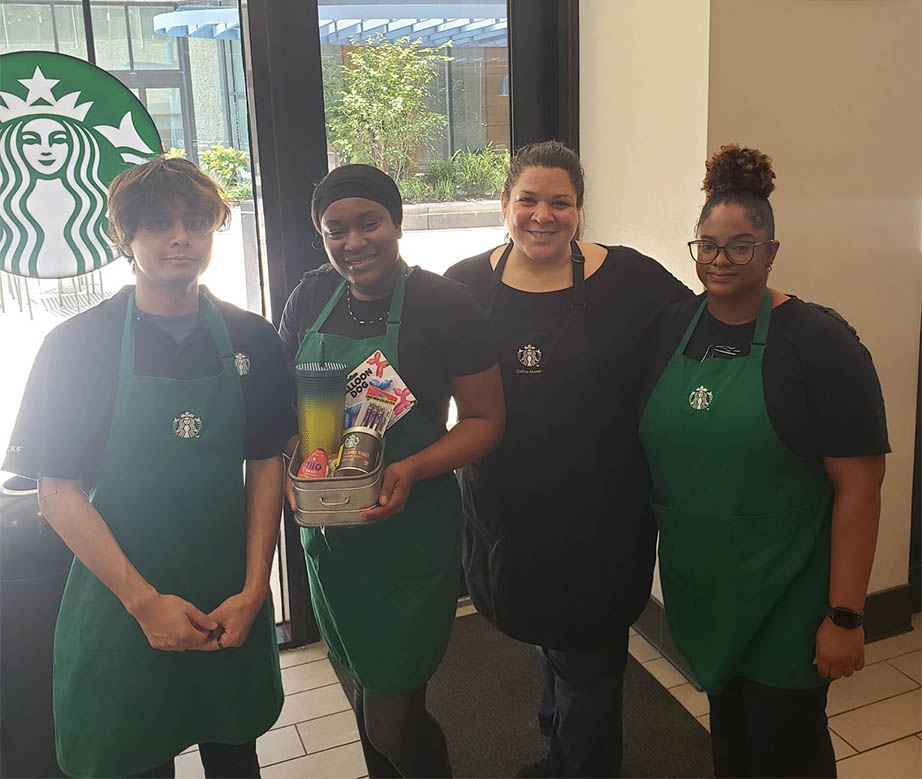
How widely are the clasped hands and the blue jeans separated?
0.74 metres

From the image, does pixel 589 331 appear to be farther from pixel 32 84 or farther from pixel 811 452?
pixel 32 84

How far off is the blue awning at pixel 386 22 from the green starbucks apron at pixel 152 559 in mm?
1286

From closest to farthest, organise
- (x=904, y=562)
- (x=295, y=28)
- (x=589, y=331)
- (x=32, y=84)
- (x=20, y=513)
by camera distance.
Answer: (x=589, y=331) → (x=20, y=513) → (x=32, y=84) → (x=295, y=28) → (x=904, y=562)

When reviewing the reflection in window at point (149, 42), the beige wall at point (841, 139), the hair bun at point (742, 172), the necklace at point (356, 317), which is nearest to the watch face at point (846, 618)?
the hair bun at point (742, 172)

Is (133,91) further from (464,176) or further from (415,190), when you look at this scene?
(464,176)

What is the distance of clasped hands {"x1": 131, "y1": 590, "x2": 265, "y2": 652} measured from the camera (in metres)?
1.44

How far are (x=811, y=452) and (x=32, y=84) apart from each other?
7.01ft

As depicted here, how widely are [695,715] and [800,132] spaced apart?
1.67 metres

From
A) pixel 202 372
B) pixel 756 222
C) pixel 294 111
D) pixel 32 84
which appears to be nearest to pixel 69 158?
pixel 32 84

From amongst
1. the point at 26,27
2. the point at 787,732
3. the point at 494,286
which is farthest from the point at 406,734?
the point at 26,27

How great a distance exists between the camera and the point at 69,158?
7.64ft

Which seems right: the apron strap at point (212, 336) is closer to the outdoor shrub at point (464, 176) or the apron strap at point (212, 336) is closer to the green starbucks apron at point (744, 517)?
the green starbucks apron at point (744, 517)

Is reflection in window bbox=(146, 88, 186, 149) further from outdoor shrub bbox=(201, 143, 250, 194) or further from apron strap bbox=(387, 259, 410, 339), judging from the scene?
apron strap bbox=(387, 259, 410, 339)

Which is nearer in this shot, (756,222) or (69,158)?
(756,222)
